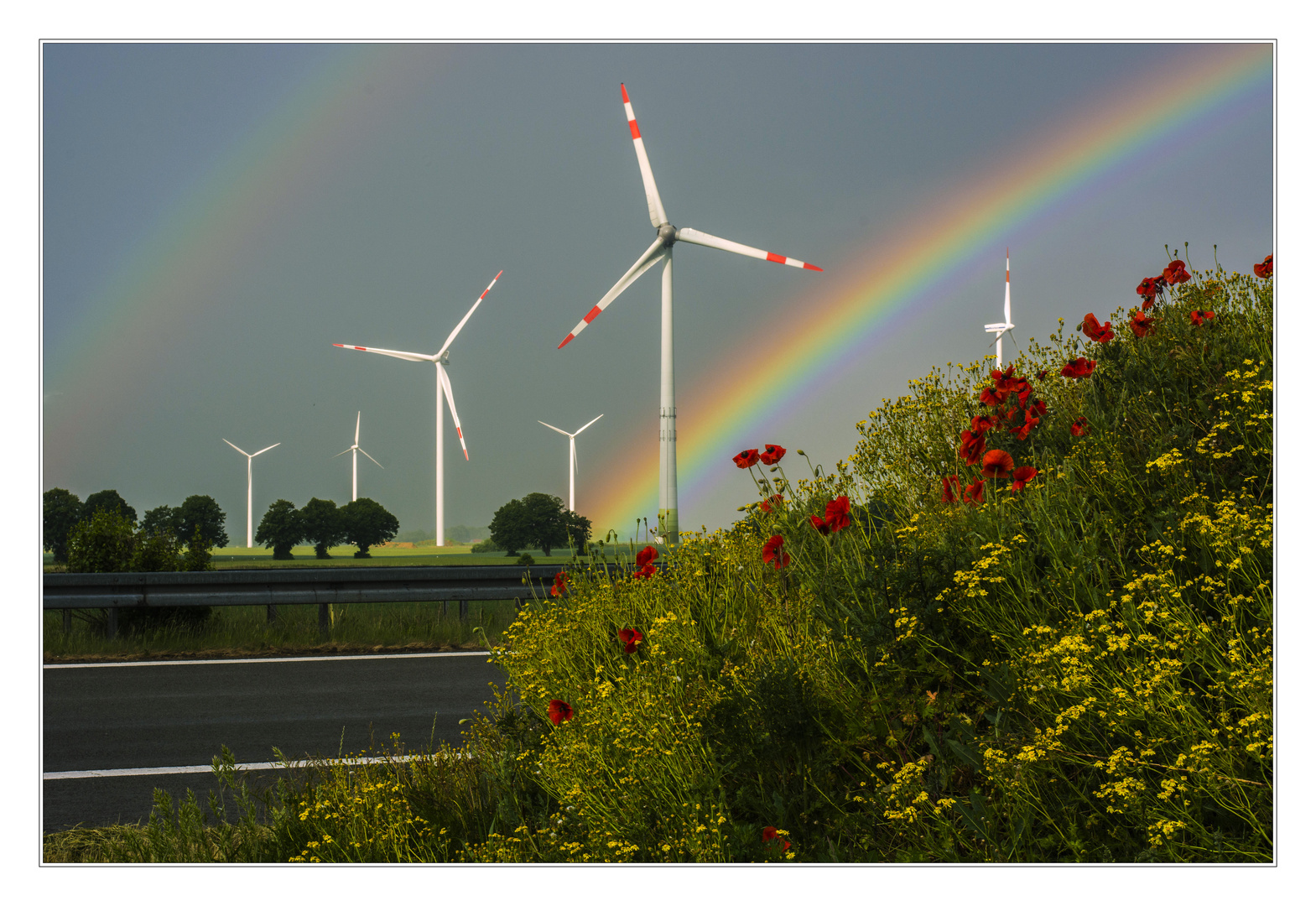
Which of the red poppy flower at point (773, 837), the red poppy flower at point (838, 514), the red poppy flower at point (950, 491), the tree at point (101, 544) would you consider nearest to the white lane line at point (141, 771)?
the red poppy flower at point (773, 837)

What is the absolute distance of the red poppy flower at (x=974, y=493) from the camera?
3726 mm

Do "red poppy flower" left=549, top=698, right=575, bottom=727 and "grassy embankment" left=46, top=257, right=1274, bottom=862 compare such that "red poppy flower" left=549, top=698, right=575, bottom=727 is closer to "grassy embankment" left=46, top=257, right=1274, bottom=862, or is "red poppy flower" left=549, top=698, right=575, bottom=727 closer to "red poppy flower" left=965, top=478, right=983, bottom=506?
"grassy embankment" left=46, top=257, right=1274, bottom=862

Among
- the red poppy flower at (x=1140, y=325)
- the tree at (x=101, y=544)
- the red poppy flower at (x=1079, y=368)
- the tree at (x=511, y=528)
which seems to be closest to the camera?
the red poppy flower at (x=1079, y=368)

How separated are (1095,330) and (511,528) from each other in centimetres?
5024

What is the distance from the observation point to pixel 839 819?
2.78 metres

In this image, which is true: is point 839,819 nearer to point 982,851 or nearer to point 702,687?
point 982,851

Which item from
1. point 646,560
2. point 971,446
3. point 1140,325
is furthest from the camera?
point 1140,325

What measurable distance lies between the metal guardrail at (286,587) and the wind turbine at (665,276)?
212cm

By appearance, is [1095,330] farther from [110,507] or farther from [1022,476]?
[110,507]

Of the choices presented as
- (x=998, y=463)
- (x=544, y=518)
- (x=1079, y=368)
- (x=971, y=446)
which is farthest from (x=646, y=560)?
(x=544, y=518)

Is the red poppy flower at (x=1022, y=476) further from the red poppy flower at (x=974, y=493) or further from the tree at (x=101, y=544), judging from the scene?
the tree at (x=101, y=544)

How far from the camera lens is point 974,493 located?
3812mm

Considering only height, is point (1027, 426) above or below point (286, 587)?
above

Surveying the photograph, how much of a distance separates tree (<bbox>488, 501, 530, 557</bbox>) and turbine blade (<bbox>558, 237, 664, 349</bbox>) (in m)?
39.6
